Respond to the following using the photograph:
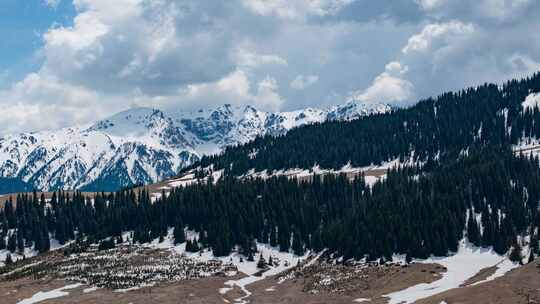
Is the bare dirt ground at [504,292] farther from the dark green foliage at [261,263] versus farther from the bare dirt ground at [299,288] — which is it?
the dark green foliage at [261,263]

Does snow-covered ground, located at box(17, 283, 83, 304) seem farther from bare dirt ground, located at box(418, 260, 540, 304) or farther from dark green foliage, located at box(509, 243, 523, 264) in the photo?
dark green foliage, located at box(509, 243, 523, 264)

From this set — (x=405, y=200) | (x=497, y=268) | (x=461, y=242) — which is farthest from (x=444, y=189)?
(x=497, y=268)

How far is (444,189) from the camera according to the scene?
634 ft

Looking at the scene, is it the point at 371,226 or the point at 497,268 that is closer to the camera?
the point at 497,268

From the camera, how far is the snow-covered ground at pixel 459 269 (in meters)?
117

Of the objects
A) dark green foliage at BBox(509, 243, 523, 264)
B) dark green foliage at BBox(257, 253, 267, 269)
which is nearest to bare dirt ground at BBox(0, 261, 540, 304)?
dark green foliage at BBox(509, 243, 523, 264)

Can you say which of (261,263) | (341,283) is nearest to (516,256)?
(341,283)

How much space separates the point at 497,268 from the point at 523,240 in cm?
2226

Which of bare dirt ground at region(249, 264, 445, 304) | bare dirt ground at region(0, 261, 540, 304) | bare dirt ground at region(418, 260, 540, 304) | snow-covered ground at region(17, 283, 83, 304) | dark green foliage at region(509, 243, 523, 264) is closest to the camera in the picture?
bare dirt ground at region(418, 260, 540, 304)

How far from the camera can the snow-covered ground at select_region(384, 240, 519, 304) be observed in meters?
117

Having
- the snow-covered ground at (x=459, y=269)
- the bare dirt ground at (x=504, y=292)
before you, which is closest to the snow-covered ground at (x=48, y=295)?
the snow-covered ground at (x=459, y=269)

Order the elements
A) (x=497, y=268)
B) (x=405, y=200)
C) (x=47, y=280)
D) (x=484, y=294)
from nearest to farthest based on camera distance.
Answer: (x=484, y=294) < (x=497, y=268) < (x=47, y=280) < (x=405, y=200)

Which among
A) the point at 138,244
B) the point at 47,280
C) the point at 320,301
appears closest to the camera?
the point at 320,301

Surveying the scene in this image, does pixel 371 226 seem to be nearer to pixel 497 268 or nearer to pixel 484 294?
pixel 497 268
